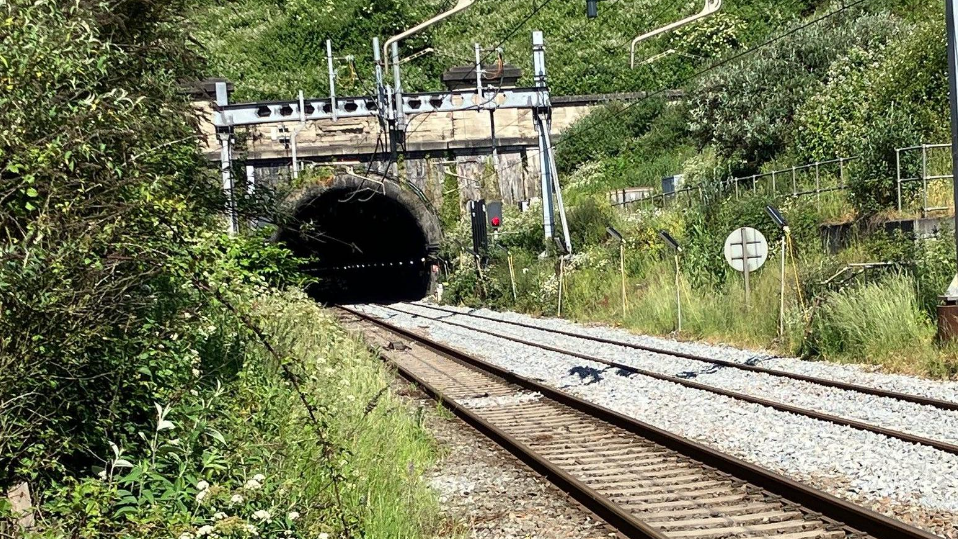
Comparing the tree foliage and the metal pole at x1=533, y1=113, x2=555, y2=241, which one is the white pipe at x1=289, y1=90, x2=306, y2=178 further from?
the tree foliage

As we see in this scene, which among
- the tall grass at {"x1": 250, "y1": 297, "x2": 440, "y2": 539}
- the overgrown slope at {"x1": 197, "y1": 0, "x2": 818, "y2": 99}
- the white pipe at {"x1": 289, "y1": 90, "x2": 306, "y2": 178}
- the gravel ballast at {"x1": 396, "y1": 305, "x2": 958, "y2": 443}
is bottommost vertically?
the gravel ballast at {"x1": 396, "y1": 305, "x2": 958, "y2": 443}

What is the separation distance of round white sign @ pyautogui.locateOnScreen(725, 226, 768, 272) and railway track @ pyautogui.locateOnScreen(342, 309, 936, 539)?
6.07 m

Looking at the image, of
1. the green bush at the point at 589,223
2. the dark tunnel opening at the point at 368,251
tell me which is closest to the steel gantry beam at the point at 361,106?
the green bush at the point at 589,223

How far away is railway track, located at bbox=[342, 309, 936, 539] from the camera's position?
6453mm

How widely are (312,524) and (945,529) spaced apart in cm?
374

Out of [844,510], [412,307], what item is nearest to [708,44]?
[412,307]

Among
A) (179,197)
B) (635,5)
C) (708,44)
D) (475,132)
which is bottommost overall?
(179,197)

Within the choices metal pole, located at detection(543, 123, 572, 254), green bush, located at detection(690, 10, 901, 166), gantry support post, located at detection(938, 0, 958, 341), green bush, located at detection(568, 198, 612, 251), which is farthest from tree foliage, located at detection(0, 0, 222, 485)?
green bush, located at detection(690, 10, 901, 166)

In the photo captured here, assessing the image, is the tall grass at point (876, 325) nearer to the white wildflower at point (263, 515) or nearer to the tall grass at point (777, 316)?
the tall grass at point (777, 316)

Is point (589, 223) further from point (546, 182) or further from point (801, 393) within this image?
point (801, 393)

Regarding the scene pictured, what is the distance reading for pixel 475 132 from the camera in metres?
34.9

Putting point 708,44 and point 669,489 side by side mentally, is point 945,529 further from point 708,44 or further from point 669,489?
point 708,44

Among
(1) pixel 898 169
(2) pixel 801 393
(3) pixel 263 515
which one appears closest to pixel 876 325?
(2) pixel 801 393

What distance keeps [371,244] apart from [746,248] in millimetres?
30619
